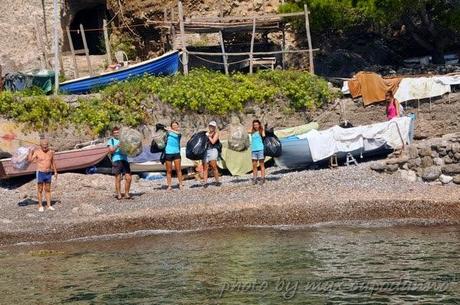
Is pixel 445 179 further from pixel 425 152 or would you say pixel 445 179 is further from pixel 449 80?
pixel 449 80

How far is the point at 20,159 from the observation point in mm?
20812

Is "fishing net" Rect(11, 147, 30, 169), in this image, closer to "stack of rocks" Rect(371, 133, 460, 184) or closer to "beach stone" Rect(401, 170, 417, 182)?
"stack of rocks" Rect(371, 133, 460, 184)

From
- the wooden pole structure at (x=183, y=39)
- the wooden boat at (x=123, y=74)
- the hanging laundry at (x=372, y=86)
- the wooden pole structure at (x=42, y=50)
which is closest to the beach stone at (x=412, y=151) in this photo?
the hanging laundry at (x=372, y=86)

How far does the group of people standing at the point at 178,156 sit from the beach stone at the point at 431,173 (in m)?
3.47

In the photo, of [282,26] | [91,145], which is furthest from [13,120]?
[282,26]

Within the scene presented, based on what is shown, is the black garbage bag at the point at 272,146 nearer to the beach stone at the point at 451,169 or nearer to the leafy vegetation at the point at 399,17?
the beach stone at the point at 451,169

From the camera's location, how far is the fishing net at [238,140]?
2088 centimetres

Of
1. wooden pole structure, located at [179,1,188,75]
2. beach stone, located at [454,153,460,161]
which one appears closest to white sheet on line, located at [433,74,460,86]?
beach stone, located at [454,153,460,161]

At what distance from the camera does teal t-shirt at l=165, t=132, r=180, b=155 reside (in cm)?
2014

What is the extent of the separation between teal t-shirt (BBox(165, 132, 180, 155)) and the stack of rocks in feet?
14.2

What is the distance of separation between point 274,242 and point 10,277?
4606 millimetres

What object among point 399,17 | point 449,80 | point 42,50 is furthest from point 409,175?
point 42,50

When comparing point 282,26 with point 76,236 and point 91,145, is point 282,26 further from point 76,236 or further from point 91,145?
point 76,236

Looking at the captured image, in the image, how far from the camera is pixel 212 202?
18.7 m
